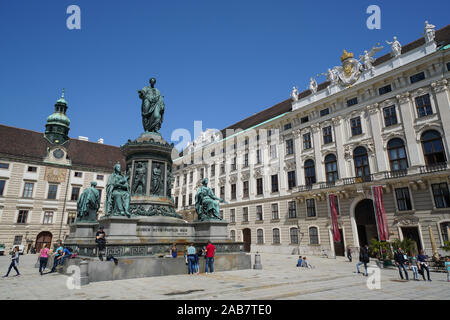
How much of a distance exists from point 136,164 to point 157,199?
232cm

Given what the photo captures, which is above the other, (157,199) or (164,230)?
(157,199)

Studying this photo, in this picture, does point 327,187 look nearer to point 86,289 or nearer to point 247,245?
point 247,245

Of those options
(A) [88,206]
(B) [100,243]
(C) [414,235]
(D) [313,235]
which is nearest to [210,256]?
(B) [100,243]

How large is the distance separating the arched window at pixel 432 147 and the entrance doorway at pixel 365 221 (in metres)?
6.28

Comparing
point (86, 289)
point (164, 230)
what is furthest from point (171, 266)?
point (86, 289)

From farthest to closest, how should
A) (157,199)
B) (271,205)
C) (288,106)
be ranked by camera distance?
(288,106) < (271,205) < (157,199)

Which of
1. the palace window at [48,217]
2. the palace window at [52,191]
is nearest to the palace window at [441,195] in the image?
the palace window at [48,217]

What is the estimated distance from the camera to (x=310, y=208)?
101ft

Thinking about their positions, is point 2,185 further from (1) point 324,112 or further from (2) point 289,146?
(1) point 324,112

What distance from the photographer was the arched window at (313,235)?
29505mm

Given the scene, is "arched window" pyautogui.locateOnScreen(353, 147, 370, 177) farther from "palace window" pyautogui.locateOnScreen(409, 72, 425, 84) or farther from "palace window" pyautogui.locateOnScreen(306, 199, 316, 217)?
"palace window" pyautogui.locateOnScreen(409, 72, 425, 84)

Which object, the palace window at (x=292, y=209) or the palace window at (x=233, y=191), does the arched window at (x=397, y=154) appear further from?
the palace window at (x=233, y=191)

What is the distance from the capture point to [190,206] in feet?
153
